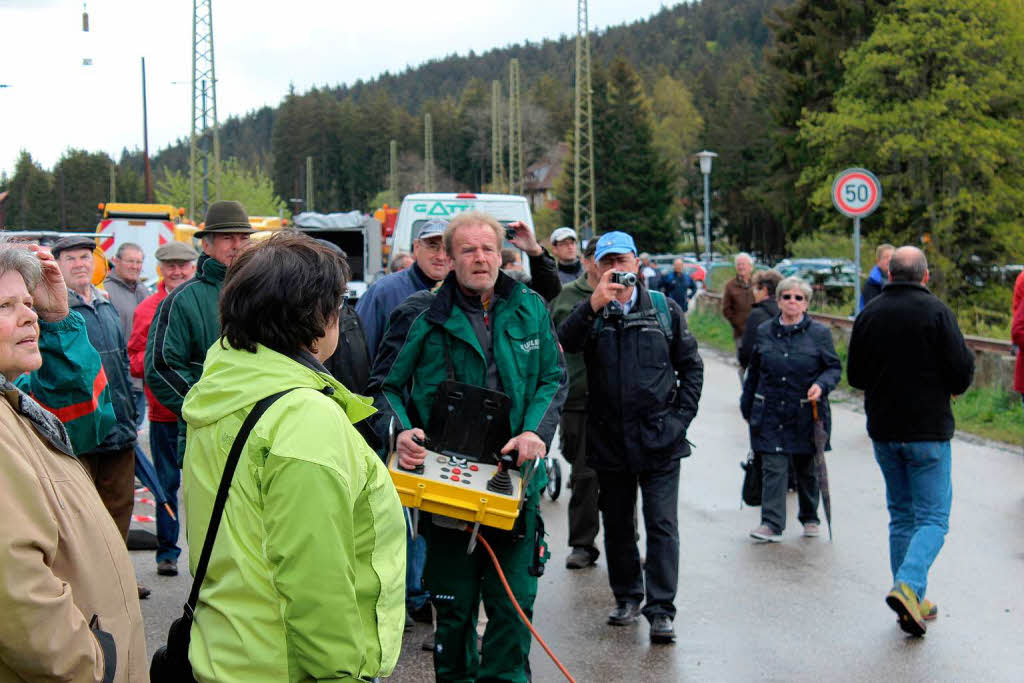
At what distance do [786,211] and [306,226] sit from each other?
89.4 ft

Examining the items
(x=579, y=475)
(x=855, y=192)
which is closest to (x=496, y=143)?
(x=855, y=192)

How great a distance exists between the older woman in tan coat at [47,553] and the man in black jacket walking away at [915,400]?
15.3 ft

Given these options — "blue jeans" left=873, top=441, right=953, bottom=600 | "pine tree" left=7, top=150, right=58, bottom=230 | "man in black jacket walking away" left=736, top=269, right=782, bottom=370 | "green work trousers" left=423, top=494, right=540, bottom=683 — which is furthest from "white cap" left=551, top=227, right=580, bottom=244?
"pine tree" left=7, top=150, right=58, bottom=230

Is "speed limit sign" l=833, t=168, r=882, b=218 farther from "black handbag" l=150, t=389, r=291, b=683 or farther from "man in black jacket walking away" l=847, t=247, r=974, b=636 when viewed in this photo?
"black handbag" l=150, t=389, r=291, b=683

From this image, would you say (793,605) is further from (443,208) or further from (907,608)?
(443,208)

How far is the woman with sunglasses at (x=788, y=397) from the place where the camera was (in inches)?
326

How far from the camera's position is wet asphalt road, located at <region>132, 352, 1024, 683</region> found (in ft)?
18.4

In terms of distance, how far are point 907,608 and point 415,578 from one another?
2668 mm

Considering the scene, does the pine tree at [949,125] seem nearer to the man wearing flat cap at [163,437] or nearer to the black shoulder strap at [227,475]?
the man wearing flat cap at [163,437]

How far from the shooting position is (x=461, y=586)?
4547 millimetres

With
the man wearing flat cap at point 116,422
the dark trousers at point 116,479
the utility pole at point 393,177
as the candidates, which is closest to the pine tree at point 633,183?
the utility pole at point 393,177

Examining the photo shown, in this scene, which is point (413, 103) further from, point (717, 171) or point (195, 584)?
point (195, 584)

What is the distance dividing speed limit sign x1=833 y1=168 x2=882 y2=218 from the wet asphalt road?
5934mm

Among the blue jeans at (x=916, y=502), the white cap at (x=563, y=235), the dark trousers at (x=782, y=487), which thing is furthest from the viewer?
the white cap at (x=563, y=235)
